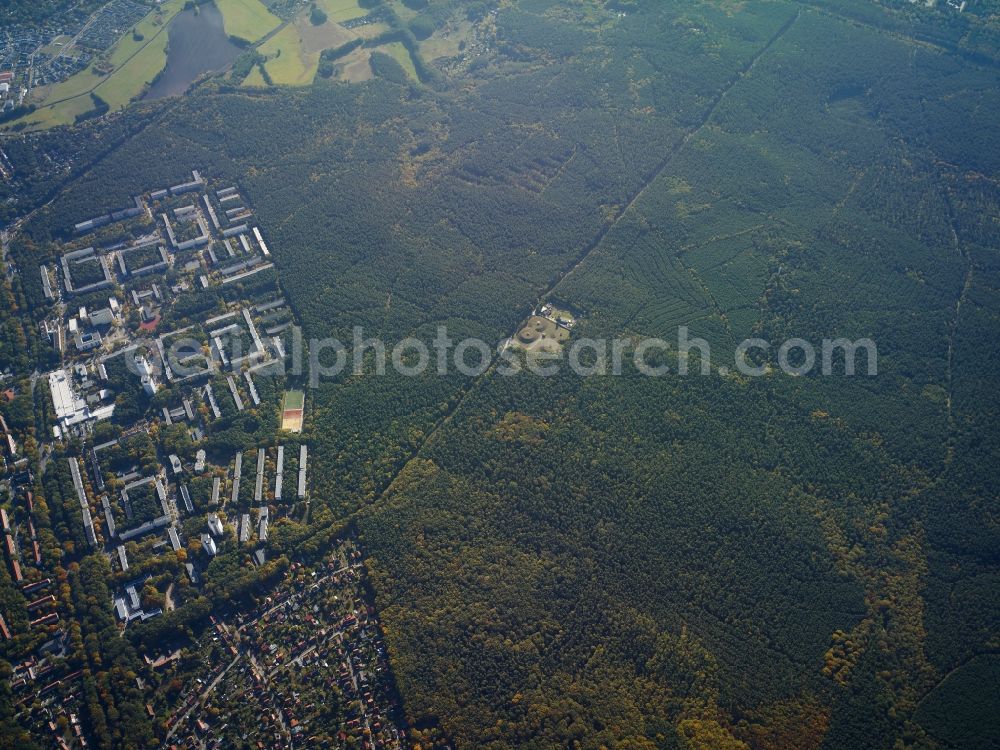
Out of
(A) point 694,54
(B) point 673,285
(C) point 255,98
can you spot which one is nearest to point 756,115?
(A) point 694,54

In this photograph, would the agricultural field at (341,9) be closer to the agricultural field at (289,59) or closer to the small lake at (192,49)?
the agricultural field at (289,59)

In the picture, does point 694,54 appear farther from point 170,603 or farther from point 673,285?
point 170,603

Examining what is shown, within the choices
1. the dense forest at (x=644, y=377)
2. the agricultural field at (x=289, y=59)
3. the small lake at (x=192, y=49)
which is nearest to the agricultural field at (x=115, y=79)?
the small lake at (x=192, y=49)

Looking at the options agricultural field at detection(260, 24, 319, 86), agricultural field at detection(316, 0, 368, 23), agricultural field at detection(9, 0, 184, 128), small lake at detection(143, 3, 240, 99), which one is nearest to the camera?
agricultural field at detection(9, 0, 184, 128)

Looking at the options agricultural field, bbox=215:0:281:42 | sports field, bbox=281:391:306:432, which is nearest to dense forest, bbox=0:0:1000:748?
sports field, bbox=281:391:306:432

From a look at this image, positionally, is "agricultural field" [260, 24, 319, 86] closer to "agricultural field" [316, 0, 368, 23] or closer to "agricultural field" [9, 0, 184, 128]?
"agricultural field" [316, 0, 368, 23]
